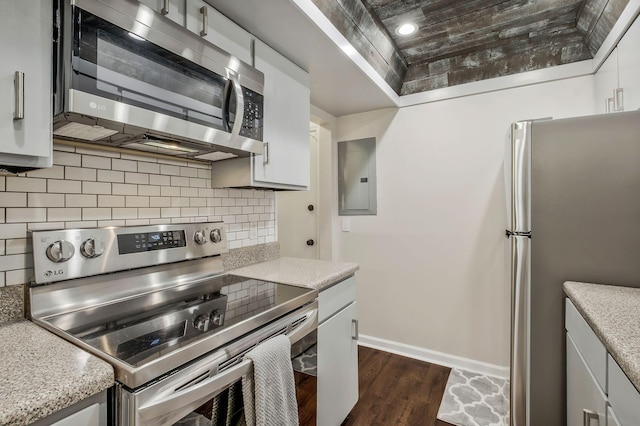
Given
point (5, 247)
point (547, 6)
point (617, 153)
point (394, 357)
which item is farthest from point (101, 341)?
point (547, 6)

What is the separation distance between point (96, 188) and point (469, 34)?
2343mm

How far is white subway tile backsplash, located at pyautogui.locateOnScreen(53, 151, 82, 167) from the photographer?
1.12 m

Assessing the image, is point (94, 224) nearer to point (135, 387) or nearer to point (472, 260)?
point (135, 387)

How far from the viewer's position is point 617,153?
134cm

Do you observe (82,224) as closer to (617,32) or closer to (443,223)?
(443,223)

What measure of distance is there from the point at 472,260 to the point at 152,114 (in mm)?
2265

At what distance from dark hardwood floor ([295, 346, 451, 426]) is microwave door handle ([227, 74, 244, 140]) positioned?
105 centimetres

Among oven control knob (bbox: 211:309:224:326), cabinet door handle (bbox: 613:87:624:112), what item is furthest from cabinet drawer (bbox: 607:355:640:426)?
cabinet door handle (bbox: 613:87:624:112)

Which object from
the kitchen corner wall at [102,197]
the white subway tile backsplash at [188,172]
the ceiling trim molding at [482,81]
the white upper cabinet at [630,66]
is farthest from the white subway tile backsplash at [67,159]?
the white upper cabinet at [630,66]

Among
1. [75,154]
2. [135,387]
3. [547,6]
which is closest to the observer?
[135,387]

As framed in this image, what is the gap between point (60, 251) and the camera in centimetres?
105

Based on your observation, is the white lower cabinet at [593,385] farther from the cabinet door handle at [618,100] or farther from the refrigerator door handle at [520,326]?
the cabinet door handle at [618,100]

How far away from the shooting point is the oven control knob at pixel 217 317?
1000 millimetres

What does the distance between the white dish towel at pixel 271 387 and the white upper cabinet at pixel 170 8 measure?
1.22 metres
